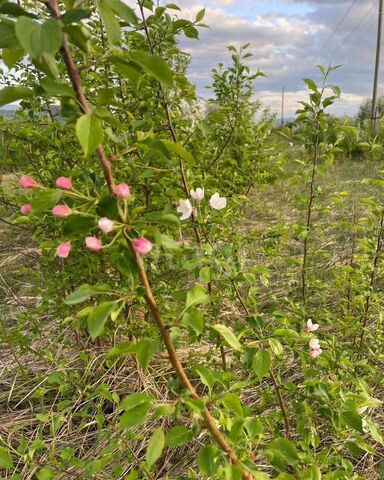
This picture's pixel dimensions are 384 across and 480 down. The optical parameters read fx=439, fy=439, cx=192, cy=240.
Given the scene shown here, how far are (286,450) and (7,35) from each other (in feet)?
3.39

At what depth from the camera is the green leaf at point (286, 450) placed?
1.04m

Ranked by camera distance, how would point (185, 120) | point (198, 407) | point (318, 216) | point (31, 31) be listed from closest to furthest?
point (31, 31) → point (198, 407) → point (185, 120) → point (318, 216)

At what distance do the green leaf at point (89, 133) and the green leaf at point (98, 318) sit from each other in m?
0.28

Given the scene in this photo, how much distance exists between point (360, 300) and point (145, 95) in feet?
4.38

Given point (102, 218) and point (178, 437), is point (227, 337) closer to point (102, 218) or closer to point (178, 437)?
point (178, 437)

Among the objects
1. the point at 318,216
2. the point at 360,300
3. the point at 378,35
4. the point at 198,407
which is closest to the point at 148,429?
the point at 360,300

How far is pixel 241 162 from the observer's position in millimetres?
2537

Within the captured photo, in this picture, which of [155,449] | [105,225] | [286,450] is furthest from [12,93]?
[286,450]

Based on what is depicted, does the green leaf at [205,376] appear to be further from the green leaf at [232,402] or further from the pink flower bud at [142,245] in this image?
the pink flower bud at [142,245]

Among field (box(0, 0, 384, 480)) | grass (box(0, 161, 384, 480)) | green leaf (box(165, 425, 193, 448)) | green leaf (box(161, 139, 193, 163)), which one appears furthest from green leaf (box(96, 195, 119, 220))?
grass (box(0, 161, 384, 480))

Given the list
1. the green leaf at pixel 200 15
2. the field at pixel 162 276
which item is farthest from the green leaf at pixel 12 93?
the green leaf at pixel 200 15

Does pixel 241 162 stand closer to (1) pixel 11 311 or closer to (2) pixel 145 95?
(2) pixel 145 95

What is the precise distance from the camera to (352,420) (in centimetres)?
112

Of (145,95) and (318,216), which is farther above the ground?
(145,95)
